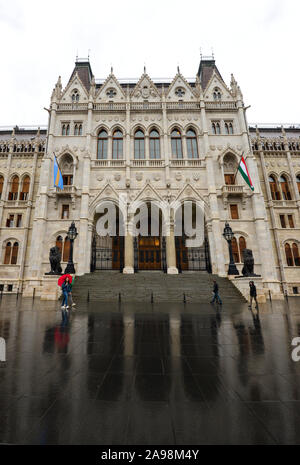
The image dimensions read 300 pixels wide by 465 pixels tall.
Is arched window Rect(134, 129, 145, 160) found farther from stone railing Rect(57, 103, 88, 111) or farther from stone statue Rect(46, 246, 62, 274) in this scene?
stone statue Rect(46, 246, 62, 274)

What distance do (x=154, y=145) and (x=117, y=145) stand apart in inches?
168

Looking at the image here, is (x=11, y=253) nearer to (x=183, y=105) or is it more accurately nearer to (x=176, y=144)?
(x=176, y=144)

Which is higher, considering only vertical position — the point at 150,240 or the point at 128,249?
the point at 150,240

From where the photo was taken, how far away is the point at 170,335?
5.69 m

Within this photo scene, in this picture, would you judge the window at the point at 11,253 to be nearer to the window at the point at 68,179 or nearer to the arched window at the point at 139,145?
the window at the point at 68,179

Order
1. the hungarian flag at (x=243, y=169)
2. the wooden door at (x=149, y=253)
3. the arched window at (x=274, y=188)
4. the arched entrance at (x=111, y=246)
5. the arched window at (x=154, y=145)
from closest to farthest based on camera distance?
the hungarian flag at (x=243, y=169)
the wooden door at (x=149, y=253)
the arched entrance at (x=111, y=246)
the arched window at (x=154, y=145)
the arched window at (x=274, y=188)

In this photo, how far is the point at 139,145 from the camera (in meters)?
24.4

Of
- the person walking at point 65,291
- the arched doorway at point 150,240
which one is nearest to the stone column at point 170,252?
the arched doorway at point 150,240

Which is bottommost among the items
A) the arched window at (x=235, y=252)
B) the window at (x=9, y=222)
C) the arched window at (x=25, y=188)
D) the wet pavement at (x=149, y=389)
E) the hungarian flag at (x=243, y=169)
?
the wet pavement at (x=149, y=389)

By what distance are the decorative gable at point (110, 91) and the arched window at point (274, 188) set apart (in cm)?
2081

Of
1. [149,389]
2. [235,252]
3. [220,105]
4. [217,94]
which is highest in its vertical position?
[217,94]

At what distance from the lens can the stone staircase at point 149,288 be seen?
46.8 ft

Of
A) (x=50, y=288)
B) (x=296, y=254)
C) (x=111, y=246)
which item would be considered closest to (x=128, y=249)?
(x=111, y=246)

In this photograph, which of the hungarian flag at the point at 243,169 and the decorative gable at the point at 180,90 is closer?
the hungarian flag at the point at 243,169
